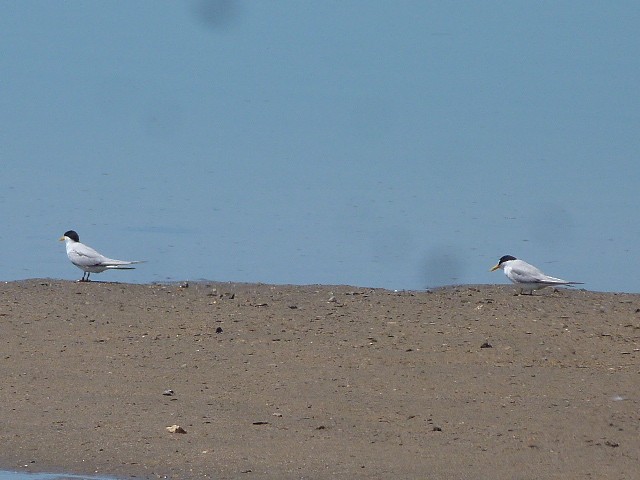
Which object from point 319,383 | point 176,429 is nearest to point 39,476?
point 176,429

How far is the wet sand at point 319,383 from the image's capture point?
8.54m

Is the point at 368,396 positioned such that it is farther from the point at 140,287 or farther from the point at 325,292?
the point at 140,287

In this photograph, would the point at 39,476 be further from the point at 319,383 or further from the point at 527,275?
the point at 527,275

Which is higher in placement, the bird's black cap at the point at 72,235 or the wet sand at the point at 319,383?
the bird's black cap at the point at 72,235

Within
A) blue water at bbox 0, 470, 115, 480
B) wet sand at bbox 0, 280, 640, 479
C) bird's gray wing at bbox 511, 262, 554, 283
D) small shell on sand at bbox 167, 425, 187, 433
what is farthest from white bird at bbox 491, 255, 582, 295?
blue water at bbox 0, 470, 115, 480

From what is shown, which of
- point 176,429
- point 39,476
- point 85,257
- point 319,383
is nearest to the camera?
point 39,476

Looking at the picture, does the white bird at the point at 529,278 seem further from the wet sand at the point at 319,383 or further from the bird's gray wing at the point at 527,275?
the wet sand at the point at 319,383

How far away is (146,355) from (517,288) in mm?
5678

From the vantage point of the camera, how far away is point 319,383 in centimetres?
1041

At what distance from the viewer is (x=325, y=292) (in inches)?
561

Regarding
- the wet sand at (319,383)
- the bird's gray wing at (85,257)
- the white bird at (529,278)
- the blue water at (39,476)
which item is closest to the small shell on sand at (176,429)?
the wet sand at (319,383)

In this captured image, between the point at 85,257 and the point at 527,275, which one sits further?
the point at 85,257

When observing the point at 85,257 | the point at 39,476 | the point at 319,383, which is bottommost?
the point at 39,476

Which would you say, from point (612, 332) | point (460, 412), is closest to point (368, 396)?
point (460, 412)
